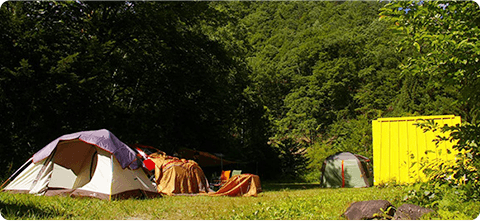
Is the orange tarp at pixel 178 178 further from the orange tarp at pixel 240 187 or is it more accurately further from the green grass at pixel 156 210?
the green grass at pixel 156 210

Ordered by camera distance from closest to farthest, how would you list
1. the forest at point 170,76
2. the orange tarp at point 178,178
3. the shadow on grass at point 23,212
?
the forest at point 170,76 < the shadow on grass at point 23,212 < the orange tarp at point 178,178

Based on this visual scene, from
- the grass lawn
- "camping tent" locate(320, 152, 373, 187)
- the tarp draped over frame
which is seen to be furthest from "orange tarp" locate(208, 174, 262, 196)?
"camping tent" locate(320, 152, 373, 187)

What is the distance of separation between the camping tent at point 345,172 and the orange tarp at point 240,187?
6.55 meters

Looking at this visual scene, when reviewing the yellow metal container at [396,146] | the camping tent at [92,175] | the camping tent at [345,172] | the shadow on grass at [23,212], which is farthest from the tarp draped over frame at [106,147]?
the camping tent at [345,172]

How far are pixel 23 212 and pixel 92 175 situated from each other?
3.57 meters

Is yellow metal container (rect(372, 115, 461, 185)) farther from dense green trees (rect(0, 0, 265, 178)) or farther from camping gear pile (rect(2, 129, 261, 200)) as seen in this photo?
dense green trees (rect(0, 0, 265, 178))

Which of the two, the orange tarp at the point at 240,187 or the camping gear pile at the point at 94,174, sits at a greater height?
the camping gear pile at the point at 94,174

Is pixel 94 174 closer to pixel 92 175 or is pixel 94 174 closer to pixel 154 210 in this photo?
A: pixel 92 175

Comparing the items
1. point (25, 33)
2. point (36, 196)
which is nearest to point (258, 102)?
point (25, 33)

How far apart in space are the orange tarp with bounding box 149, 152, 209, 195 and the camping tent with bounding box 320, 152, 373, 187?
7269 mm

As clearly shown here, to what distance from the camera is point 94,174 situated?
352 inches

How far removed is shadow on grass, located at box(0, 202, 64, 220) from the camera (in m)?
5.64

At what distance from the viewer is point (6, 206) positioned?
625 centimetres

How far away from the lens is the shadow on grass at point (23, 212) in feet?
18.5
